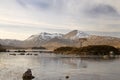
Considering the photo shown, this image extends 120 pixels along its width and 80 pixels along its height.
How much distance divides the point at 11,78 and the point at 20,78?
1.25m

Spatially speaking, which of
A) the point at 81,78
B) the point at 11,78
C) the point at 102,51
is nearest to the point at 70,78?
the point at 81,78

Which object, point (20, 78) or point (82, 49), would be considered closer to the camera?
point (20, 78)

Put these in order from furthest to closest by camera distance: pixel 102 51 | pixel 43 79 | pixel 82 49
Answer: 1. pixel 82 49
2. pixel 102 51
3. pixel 43 79

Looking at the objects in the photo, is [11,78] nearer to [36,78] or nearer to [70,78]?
[36,78]

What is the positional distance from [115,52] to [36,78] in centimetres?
10365

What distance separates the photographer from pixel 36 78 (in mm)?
42875

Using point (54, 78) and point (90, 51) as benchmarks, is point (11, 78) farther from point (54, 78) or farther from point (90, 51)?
point (90, 51)

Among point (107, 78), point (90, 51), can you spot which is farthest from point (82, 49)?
point (107, 78)

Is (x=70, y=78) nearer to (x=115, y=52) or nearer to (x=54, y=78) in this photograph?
(x=54, y=78)

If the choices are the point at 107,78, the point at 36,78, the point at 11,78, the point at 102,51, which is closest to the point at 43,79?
the point at 36,78

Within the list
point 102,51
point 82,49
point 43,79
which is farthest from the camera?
point 82,49

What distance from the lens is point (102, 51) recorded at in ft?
456

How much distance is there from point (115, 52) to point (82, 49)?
16.2 metres

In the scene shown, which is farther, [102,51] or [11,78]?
[102,51]
